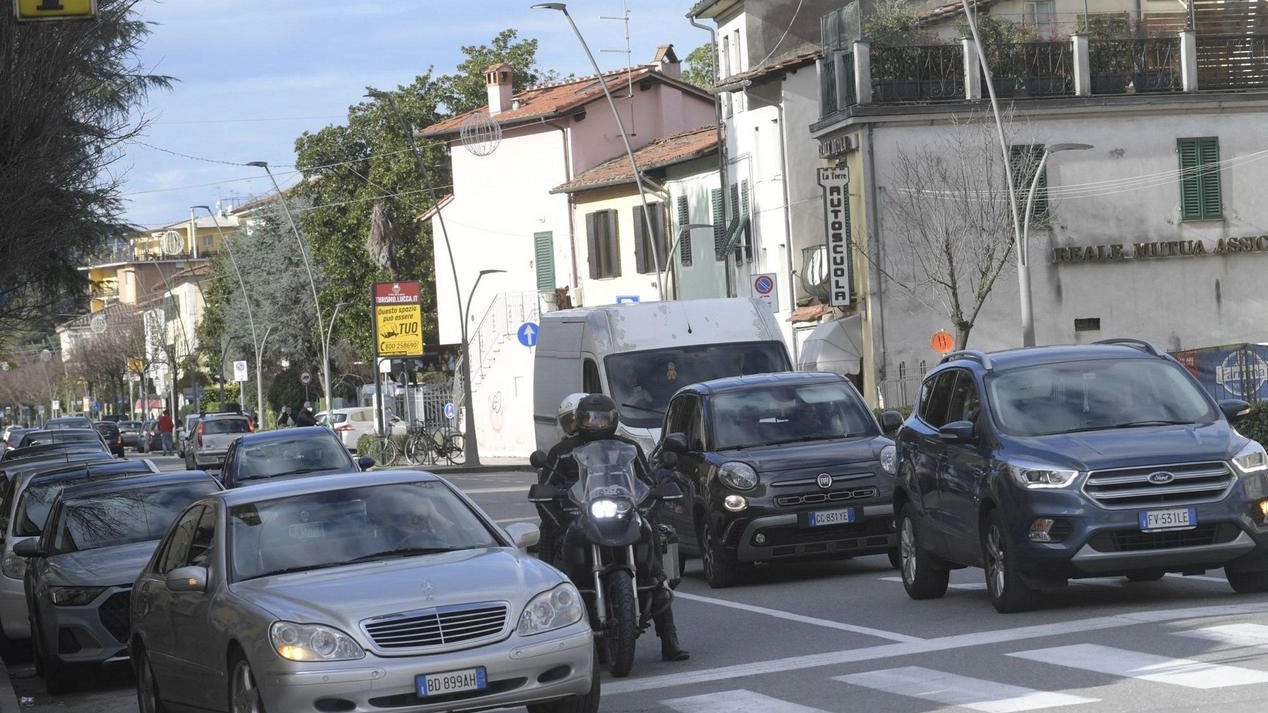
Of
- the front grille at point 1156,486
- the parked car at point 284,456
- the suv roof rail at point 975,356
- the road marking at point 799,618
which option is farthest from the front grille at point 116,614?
the parked car at point 284,456

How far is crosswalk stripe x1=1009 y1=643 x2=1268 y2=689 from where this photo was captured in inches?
384

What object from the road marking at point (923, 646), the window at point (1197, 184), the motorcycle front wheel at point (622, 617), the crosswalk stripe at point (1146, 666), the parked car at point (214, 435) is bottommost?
the parked car at point (214, 435)

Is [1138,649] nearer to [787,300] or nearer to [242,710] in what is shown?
[242,710]

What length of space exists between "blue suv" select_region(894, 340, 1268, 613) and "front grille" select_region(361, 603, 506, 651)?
4.87m

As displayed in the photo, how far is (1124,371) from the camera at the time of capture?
45.2ft

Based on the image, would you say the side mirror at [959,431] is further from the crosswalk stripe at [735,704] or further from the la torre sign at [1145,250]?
the la torre sign at [1145,250]

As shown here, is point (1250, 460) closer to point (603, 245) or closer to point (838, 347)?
point (838, 347)

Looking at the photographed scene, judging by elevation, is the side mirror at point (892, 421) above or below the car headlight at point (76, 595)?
above

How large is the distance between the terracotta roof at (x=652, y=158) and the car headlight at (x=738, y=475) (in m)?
40.1

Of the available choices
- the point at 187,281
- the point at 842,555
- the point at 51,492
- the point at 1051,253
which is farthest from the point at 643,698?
the point at 187,281

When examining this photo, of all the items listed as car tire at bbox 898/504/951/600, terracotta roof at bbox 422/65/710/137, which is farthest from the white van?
terracotta roof at bbox 422/65/710/137

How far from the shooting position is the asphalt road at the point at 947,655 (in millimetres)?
9812

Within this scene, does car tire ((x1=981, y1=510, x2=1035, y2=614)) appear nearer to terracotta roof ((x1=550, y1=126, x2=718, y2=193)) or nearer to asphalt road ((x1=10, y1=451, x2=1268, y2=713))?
asphalt road ((x1=10, y1=451, x2=1268, y2=713))

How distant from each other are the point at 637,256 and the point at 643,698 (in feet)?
167
